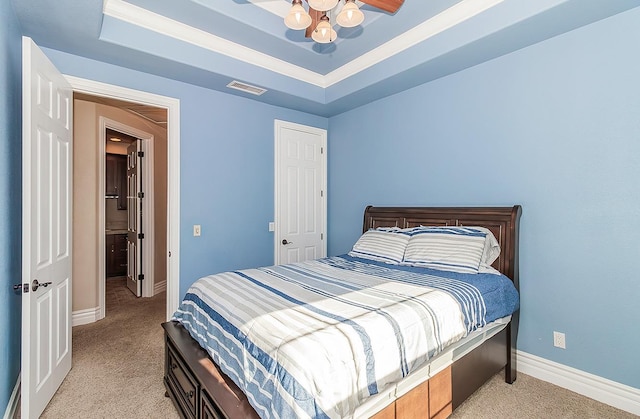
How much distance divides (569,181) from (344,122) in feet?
8.63

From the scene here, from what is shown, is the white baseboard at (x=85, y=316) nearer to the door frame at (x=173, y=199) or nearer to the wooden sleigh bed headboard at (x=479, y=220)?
the door frame at (x=173, y=199)

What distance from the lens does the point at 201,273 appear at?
3.33m

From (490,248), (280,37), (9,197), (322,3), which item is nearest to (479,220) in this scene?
(490,248)

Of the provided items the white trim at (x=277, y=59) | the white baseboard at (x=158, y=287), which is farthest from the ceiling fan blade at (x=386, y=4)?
the white baseboard at (x=158, y=287)

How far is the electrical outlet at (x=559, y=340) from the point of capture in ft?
7.73

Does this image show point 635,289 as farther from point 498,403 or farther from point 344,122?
point 344,122

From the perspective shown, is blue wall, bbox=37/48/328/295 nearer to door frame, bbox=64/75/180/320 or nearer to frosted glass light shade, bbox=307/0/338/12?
door frame, bbox=64/75/180/320

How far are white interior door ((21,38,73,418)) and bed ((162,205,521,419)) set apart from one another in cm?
74

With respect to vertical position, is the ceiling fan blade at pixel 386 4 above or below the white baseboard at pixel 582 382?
above

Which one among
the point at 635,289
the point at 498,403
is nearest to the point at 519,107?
the point at 635,289

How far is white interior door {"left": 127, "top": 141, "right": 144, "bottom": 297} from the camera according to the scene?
469cm

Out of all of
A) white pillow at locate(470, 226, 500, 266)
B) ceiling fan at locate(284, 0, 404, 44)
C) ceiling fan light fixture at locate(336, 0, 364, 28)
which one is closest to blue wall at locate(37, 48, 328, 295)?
ceiling fan at locate(284, 0, 404, 44)

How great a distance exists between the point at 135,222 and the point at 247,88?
9.64 feet

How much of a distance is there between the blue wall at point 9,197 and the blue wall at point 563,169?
331cm
